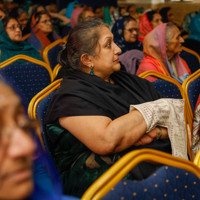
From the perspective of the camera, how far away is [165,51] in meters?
2.52

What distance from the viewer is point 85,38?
4.98ft

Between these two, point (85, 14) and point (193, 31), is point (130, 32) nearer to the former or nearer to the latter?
point (193, 31)

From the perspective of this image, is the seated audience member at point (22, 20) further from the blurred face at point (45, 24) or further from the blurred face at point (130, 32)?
the blurred face at point (130, 32)

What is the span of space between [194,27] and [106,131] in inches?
153

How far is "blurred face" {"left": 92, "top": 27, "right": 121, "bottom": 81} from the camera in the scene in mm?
1532

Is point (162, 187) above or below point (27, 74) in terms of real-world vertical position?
above

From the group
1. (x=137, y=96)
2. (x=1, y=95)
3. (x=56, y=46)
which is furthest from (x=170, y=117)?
(x=56, y=46)

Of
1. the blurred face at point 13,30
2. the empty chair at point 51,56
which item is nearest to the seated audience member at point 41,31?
the blurred face at point 13,30

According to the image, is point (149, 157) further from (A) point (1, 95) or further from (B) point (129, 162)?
(A) point (1, 95)

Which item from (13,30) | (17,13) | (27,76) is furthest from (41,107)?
(17,13)

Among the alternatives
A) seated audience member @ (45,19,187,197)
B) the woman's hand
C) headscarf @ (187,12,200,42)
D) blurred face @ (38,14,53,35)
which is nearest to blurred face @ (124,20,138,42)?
headscarf @ (187,12,200,42)

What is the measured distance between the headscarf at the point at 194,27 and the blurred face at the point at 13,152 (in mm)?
4062

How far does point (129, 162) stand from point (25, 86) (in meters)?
1.56

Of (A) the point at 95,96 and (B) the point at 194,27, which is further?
(B) the point at 194,27
